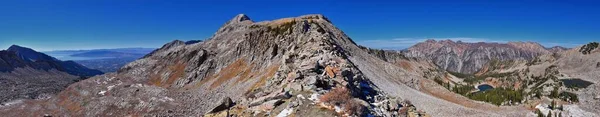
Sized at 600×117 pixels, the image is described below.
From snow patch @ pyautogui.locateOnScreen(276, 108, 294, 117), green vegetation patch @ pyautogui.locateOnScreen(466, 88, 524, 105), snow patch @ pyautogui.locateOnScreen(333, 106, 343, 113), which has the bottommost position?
green vegetation patch @ pyautogui.locateOnScreen(466, 88, 524, 105)

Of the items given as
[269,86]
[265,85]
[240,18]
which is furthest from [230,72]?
[240,18]

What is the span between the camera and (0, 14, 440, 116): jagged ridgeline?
102 ft

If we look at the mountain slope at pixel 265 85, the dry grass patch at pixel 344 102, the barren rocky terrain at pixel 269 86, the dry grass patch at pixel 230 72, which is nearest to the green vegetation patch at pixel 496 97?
the barren rocky terrain at pixel 269 86

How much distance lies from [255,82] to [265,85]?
2161cm

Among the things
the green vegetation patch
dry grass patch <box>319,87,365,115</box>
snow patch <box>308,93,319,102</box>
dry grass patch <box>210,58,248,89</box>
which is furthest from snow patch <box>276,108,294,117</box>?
the green vegetation patch

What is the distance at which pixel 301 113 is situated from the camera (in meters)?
26.2

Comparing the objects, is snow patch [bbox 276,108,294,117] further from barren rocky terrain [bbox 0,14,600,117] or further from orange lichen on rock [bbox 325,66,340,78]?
orange lichen on rock [bbox 325,66,340,78]

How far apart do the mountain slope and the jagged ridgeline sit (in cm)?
11

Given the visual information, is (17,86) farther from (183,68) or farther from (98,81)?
(183,68)

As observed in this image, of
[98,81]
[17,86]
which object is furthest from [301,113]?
[17,86]

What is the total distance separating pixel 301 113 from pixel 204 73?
8353cm

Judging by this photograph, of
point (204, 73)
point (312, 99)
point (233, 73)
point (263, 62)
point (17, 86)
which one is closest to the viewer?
point (312, 99)

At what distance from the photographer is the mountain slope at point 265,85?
104ft

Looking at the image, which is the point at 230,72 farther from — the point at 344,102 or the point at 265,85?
the point at 344,102
